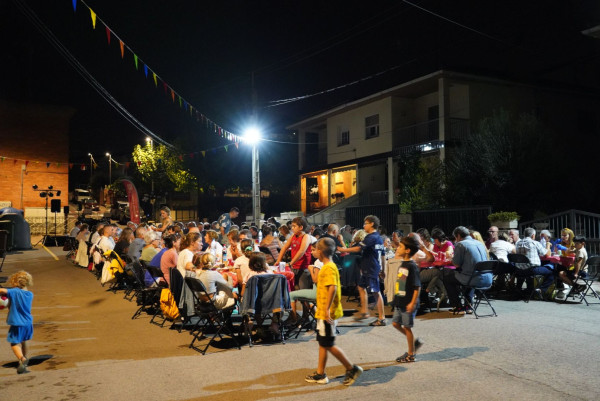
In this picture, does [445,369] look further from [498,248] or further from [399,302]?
[498,248]

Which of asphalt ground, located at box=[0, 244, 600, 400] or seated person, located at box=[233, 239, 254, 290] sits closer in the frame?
asphalt ground, located at box=[0, 244, 600, 400]

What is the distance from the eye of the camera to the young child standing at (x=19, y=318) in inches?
214

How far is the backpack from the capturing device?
741 centimetres

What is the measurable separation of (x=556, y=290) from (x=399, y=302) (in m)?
5.93

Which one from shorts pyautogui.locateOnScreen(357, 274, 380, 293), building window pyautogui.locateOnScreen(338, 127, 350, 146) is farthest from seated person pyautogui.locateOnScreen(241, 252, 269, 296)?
building window pyautogui.locateOnScreen(338, 127, 350, 146)

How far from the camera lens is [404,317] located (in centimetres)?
537

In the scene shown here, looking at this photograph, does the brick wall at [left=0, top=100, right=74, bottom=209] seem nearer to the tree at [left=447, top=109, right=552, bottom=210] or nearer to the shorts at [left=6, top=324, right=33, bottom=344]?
the tree at [left=447, top=109, right=552, bottom=210]

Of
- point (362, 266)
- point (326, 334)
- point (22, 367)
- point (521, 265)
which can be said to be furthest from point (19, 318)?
point (521, 265)

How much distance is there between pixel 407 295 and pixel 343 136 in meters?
24.0

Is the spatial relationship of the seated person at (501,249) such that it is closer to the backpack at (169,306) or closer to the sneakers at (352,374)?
the sneakers at (352,374)

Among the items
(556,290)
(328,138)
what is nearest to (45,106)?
(328,138)

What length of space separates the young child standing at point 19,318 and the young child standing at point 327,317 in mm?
3475

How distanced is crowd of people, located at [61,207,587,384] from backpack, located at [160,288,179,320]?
35 centimetres

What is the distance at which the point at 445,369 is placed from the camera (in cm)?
509
